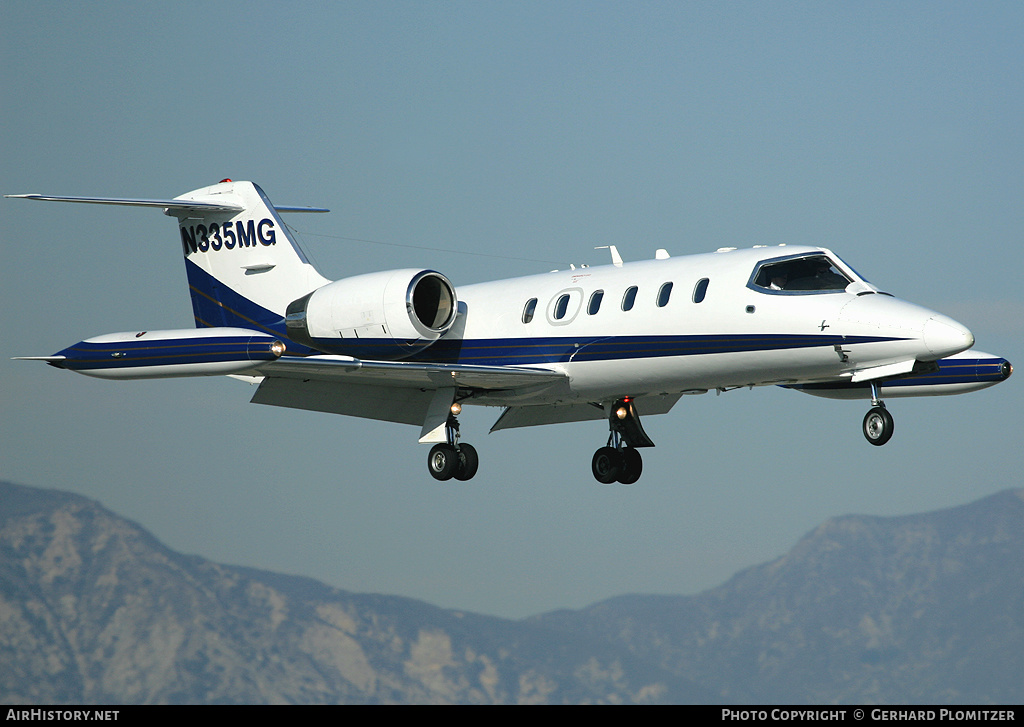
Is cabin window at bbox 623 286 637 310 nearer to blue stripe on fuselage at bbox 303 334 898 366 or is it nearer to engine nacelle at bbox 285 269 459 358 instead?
blue stripe on fuselage at bbox 303 334 898 366

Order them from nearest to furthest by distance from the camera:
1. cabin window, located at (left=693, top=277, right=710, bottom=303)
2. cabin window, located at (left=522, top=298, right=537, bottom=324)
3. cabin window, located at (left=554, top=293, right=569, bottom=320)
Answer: cabin window, located at (left=693, top=277, right=710, bottom=303)
cabin window, located at (left=554, top=293, right=569, bottom=320)
cabin window, located at (left=522, top=298, right=537, bottom=324)

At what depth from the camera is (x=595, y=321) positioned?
2320cm

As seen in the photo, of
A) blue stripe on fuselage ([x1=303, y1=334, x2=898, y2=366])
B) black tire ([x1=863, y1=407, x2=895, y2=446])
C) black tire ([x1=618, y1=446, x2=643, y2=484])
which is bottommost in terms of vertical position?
black tire ([x1=618, y1=446, x2=643, y2=484])

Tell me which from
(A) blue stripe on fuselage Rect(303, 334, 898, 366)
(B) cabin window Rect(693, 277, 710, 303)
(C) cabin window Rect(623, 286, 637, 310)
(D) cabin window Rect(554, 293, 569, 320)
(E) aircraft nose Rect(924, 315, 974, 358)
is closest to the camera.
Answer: (E) aircraft nose Rect(924, 315, 974, 358)

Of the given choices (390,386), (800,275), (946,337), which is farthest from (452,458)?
(946,337)

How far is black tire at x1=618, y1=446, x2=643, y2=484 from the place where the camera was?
84.6ft

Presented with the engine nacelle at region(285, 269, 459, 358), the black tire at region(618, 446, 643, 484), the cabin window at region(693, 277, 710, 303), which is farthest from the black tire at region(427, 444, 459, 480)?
the cabin window at region(693, 277, 710, 303)

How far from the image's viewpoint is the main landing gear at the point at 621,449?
2557 centimetres

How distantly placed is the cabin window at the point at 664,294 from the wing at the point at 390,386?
6.91 feet

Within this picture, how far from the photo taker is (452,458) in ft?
80.5

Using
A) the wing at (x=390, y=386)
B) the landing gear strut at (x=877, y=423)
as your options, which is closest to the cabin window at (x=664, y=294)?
the wing at (x=390, y=386)

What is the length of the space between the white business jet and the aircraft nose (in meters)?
0.02

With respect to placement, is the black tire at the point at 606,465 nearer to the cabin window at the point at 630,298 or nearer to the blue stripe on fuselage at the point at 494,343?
the blue stripe on fuselage at the point at 494,343

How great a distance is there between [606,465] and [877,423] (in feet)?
20.1
